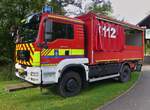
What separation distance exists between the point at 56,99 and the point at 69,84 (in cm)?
75

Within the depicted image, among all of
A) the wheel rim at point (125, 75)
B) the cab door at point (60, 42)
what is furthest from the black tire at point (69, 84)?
the wheel rim at point (125, 75)

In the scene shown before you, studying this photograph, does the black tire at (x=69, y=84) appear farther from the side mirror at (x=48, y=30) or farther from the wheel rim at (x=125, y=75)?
the wheel rim at (x=125, y=75)

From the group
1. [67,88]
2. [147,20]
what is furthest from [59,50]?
[147,20]

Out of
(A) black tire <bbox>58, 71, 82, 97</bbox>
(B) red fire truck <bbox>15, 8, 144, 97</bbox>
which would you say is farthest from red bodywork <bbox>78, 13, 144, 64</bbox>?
(A) black tire <bbox>58, 71, 82, 97</bbox>

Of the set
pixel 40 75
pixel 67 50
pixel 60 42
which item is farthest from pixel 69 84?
pixel 60 42

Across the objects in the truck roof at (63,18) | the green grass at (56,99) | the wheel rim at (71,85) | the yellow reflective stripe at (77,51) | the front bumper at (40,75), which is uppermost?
the truck roof at (63,18)

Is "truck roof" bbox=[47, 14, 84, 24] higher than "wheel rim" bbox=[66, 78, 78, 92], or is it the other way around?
"truck roof" bbox=[47, 14, 84, 24]

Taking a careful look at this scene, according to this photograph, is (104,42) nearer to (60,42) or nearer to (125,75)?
(60,42)

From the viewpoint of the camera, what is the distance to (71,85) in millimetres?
10719

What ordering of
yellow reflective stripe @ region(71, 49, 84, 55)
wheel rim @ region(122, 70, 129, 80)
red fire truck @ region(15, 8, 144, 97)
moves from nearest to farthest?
red fire truck @ region(15, 8, 144, 97) < yellow reflective stripe @ region(71, 49, 84, 55) < wheel rim @ region(122, 70, 129, 80)

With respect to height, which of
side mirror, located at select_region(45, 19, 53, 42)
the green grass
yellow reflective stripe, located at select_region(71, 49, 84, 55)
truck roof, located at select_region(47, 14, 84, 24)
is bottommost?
the green grass

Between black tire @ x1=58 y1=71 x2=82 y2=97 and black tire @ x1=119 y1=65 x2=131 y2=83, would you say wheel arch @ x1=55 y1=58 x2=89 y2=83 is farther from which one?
black tire @ x1=119 y1=65 x2=131 y2=83

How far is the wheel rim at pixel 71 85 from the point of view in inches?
417

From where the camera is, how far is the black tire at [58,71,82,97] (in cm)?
1037
